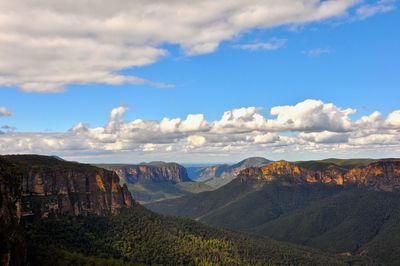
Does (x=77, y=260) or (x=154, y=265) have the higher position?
(x=77, y=260)

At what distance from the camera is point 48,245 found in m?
165

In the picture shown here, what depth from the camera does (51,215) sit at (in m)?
198

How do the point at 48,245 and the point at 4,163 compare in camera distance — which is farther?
the point at 48,245

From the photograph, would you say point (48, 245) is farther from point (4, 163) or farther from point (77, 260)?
point (4, 163)

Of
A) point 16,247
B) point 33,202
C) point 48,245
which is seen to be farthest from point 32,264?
point 33,202

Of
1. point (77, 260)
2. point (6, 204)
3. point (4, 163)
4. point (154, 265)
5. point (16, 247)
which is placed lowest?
point (154, 265)

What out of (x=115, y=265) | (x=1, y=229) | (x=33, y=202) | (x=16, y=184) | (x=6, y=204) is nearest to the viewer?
(x=1, y=229)

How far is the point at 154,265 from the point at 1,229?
305 feet

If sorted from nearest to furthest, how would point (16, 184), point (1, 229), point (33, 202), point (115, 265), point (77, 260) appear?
1. point (1, 229)
2. point (16, 184)
3. point (77, 260)
4. point (115, 265)
5. point (33, 202)

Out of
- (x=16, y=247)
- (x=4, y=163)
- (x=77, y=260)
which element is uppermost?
(x=4, y=163)

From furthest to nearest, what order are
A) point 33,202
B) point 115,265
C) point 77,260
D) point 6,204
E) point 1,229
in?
point 33,202
point 115,265
point 77,260
point 6,204
point 1,229

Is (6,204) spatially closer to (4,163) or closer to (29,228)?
(4,163)

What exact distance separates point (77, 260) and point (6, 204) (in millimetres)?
38314

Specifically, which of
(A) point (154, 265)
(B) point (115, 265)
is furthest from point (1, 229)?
(A) point (154, 265)
